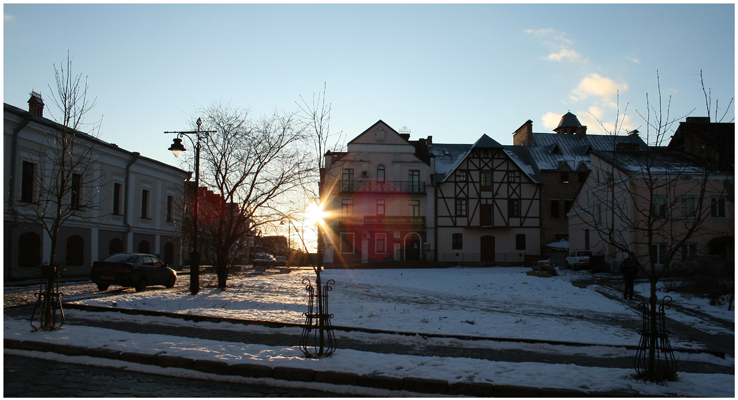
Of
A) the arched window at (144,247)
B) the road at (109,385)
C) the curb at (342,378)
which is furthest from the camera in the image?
the arched window at (144,247)

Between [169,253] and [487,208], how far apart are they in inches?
1064

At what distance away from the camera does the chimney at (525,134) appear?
5216 centimetres

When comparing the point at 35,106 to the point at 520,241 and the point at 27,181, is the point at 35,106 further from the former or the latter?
the point at 520,241

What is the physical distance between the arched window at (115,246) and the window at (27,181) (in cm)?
669

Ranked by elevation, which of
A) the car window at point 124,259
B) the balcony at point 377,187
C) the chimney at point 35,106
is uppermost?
the chimney at point 35,106

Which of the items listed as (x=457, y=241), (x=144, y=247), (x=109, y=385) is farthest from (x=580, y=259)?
(x=109, y=385)

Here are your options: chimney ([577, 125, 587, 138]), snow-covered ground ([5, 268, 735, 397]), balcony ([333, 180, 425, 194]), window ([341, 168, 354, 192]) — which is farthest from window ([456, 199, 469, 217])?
snow-covered ground ([5, 268, 735, 397])

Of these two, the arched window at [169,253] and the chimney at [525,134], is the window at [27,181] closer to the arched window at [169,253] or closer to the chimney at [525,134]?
the arched window at [169,253]

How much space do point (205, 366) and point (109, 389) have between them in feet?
4.31

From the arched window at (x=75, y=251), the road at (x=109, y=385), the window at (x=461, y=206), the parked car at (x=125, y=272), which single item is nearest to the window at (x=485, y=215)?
the window at (x=461, y=206)

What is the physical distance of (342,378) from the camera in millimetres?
6727

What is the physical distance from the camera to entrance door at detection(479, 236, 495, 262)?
45.1m

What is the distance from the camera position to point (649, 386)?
644 cm

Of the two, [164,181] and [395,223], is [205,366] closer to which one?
[164,181]
